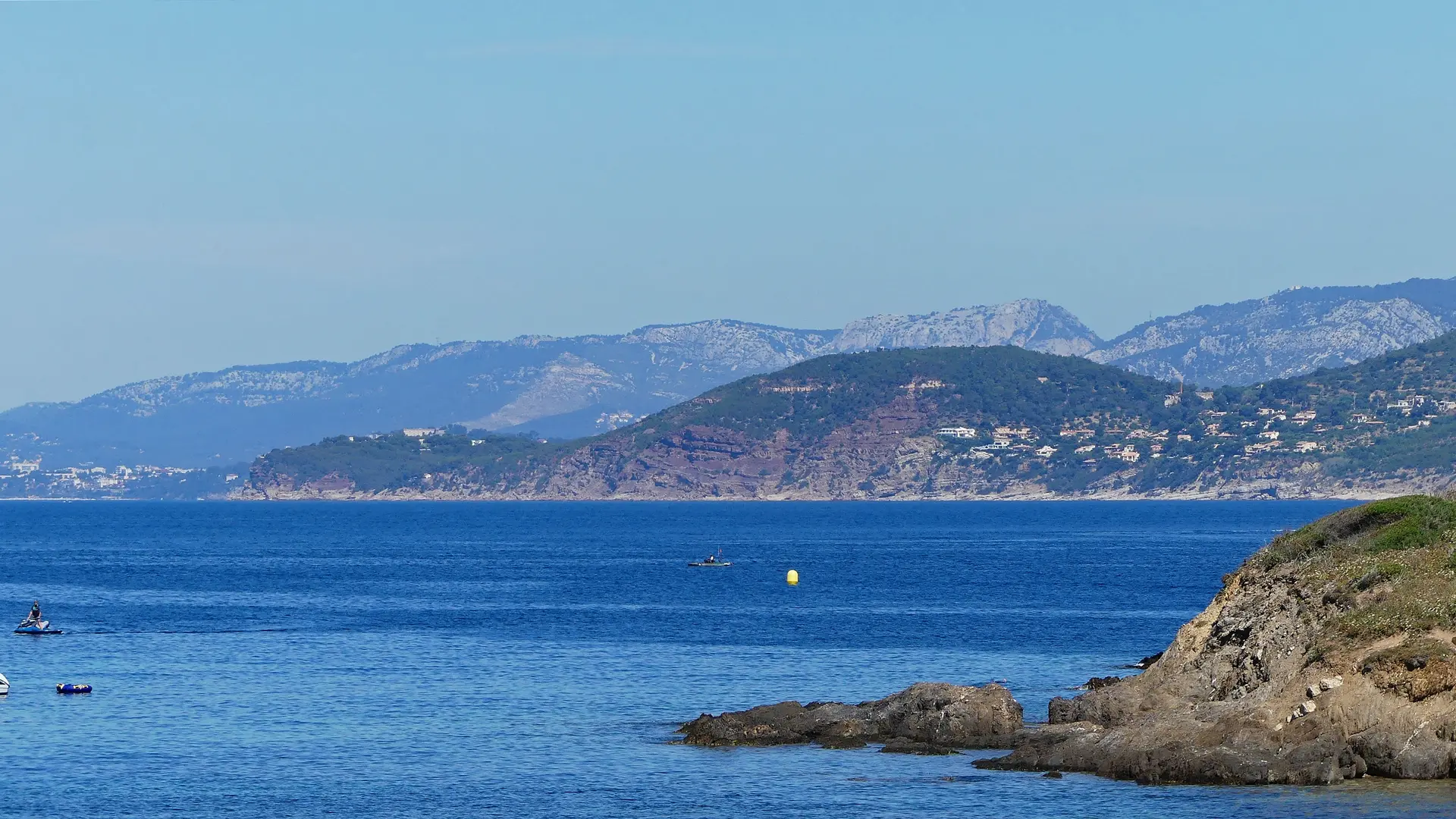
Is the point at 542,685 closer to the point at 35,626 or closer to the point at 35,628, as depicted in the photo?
the point at 35,628

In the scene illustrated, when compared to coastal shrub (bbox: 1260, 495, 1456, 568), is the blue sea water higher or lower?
lower

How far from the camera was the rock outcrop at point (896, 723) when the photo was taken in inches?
2144

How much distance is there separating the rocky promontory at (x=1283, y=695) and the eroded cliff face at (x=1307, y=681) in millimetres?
44

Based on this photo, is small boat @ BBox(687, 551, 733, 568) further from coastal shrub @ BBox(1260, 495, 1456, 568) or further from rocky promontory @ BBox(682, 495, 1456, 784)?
coastal shrub @ BBox(1260, 495, 1456, 568)

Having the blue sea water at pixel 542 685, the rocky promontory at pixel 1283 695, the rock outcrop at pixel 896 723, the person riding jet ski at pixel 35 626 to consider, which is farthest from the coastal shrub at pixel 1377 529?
the person riding jet ski at pixel 35 626

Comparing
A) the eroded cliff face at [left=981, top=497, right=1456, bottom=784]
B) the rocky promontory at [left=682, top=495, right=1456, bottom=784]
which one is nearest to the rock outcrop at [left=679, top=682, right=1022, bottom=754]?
the rocky promontory at [left=682, top=495, right=1456, bottom=784]

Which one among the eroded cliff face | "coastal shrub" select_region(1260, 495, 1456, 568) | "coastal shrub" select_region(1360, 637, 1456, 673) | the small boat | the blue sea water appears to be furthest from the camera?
the small boat

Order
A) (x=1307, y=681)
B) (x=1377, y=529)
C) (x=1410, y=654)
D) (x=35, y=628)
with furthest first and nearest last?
(x=35, y=628), (x=1377, y=529), (x=1307, y=681), (x=1410, y=654)

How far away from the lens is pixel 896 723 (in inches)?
2199

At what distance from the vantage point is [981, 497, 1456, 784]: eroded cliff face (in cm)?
4728

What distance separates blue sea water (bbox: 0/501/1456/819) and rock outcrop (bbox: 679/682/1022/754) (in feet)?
4.44

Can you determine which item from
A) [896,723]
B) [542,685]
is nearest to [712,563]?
[542,685]

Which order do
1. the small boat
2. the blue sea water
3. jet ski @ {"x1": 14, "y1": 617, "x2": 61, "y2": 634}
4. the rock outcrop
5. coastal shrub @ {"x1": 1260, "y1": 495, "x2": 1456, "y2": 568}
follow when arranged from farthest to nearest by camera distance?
the small boat, jet ski @ {"x1": 14, "y1": 617, "x2": 61, "y2": 634}, coastal shrub @ {"x1": 1260, "y1": 495, "x2": 1456, "y2": 568}, the rock outcrop, the blue sea water

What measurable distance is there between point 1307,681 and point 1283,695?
2.29ft
